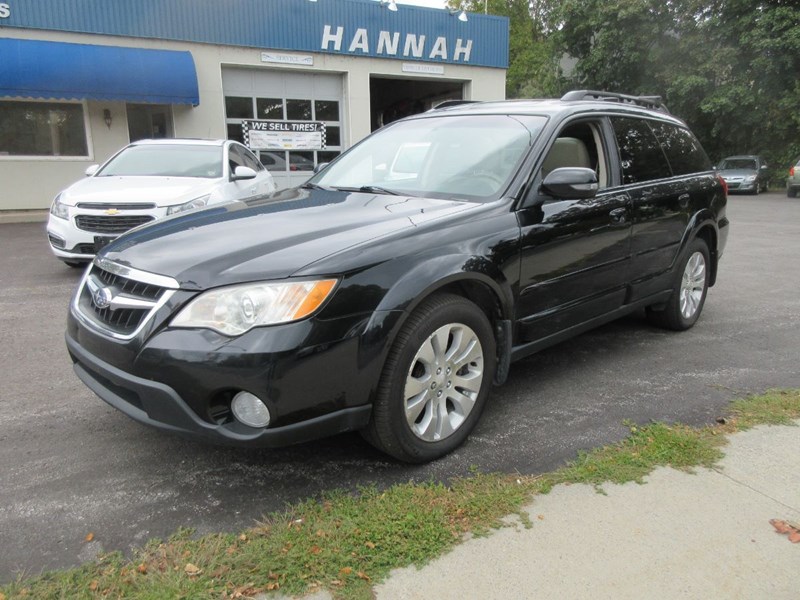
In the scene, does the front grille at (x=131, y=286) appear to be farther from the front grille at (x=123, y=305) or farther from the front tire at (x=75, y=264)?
→ the front tire at (x=75, y=264)

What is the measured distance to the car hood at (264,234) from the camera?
253 centimetres

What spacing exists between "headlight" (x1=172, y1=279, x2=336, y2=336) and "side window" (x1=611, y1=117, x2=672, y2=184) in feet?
8.79

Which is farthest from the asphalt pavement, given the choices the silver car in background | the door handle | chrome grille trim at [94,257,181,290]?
the silver car in background

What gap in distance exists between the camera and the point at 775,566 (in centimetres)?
230

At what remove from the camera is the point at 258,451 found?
3125 millimetres

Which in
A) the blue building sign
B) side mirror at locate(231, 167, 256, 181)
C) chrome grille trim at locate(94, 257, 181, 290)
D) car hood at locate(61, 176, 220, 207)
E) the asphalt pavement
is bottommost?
the asphalt pavement

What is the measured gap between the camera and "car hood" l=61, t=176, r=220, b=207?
269 inches

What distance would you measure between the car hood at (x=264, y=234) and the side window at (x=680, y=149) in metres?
2.36

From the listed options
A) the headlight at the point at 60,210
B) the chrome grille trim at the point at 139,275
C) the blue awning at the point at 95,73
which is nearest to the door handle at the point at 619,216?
the chrome grille trim at the point at 139,275

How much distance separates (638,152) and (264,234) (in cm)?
289

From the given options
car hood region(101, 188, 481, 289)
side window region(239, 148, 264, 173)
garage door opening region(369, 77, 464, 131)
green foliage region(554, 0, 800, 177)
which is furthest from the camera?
green foliage region(554, 0, 800, 177)

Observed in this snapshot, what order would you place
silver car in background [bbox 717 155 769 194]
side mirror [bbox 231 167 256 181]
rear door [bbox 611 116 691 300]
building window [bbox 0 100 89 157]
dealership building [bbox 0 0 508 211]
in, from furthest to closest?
silver car in background [bbox 717 155 769 194]
building window [bbox 0 100 89 157]
dealership building [bbox 0 0 508 211]
side mirror [bbox 231 167 256 181]
rear door [bbox 611 116 691 300]

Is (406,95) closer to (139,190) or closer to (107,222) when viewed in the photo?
(139,190)

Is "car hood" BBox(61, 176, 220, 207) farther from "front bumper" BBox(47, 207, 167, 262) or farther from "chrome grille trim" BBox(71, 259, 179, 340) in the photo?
"chrome grille trim" BBox(71, 259, 179, 340)
